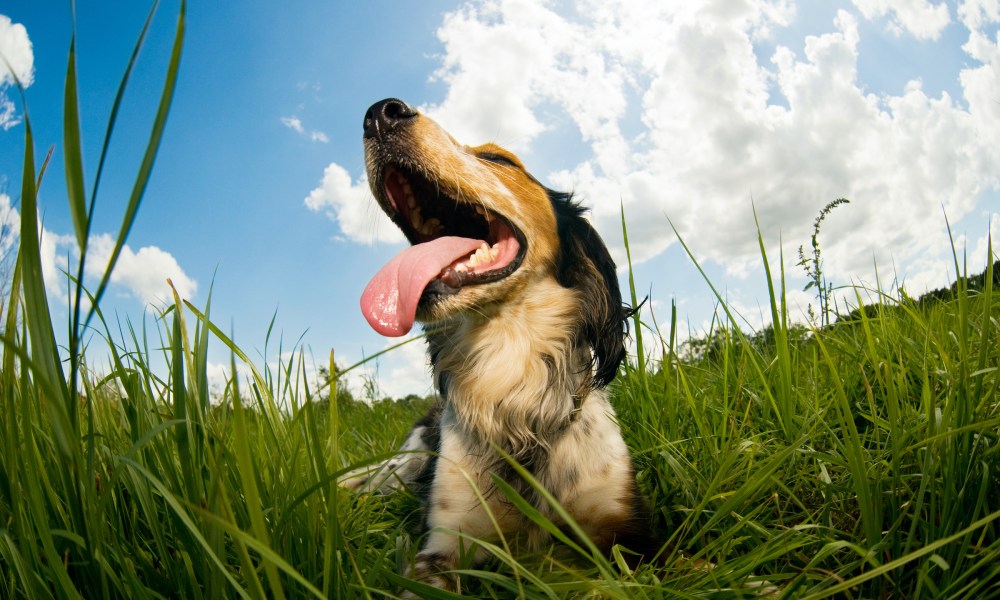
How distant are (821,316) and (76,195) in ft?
9.77

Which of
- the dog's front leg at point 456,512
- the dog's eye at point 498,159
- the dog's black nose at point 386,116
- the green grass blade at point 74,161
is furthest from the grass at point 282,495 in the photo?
the dog's eye at point 498,159

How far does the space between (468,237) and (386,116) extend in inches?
26.7

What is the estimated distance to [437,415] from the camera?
397 cm

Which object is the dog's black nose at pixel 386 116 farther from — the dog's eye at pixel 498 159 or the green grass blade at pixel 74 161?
the green grass blade at pixel 74 161

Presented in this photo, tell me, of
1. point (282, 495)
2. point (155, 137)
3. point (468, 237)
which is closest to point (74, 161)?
point (155, 137)

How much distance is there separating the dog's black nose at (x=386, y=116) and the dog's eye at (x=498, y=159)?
46cm

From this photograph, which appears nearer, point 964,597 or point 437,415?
point 964,597

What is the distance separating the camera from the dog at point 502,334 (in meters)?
2.62

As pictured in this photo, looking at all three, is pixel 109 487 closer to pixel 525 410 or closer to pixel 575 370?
pixel 525 410

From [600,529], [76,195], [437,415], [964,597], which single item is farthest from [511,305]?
[76,195]

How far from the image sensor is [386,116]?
279 centimetres

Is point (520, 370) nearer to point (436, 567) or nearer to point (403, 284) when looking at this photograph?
point (403, 284)

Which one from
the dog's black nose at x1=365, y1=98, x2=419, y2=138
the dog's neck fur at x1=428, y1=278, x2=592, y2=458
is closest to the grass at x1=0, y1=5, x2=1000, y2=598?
the dog's neck fur at x1=428, y1=278, x2=592, y2=458

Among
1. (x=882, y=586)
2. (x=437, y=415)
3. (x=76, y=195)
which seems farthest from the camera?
(x=437, y=415)
